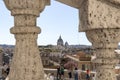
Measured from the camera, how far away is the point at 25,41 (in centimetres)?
441

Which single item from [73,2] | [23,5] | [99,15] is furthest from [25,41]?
[99,15]

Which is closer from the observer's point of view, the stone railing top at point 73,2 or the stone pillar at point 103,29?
the stone pillar at point 103,29

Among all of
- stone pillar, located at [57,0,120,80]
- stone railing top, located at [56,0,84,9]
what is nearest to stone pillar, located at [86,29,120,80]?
stone pillar, located at [57,0,120,80]

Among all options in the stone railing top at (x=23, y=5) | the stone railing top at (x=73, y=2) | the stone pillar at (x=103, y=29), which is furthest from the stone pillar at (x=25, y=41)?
the stone pillar at (x=103, y=29)

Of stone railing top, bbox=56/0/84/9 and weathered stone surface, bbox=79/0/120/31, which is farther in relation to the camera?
stone railing top, bbox=56/0/84/9

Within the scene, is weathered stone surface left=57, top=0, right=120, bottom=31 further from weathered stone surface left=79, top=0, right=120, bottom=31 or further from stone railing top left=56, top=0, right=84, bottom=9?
stone railing top left=56, top=0, right=84, bottom=9

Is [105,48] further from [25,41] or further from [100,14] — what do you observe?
[25,41]

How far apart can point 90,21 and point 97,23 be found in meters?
0.10

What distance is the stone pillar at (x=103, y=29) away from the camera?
421cm

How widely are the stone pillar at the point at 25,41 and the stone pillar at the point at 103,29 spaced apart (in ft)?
1.76

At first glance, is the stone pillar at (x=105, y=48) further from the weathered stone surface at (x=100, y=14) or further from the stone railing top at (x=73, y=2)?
the stone railing top at (x=73, y=2)

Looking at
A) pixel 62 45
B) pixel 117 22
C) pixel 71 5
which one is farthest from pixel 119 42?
pixel 62 45

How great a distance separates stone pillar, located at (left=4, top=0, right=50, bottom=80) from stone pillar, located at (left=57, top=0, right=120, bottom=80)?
54cm

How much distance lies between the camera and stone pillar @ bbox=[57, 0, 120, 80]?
13.8 feet
